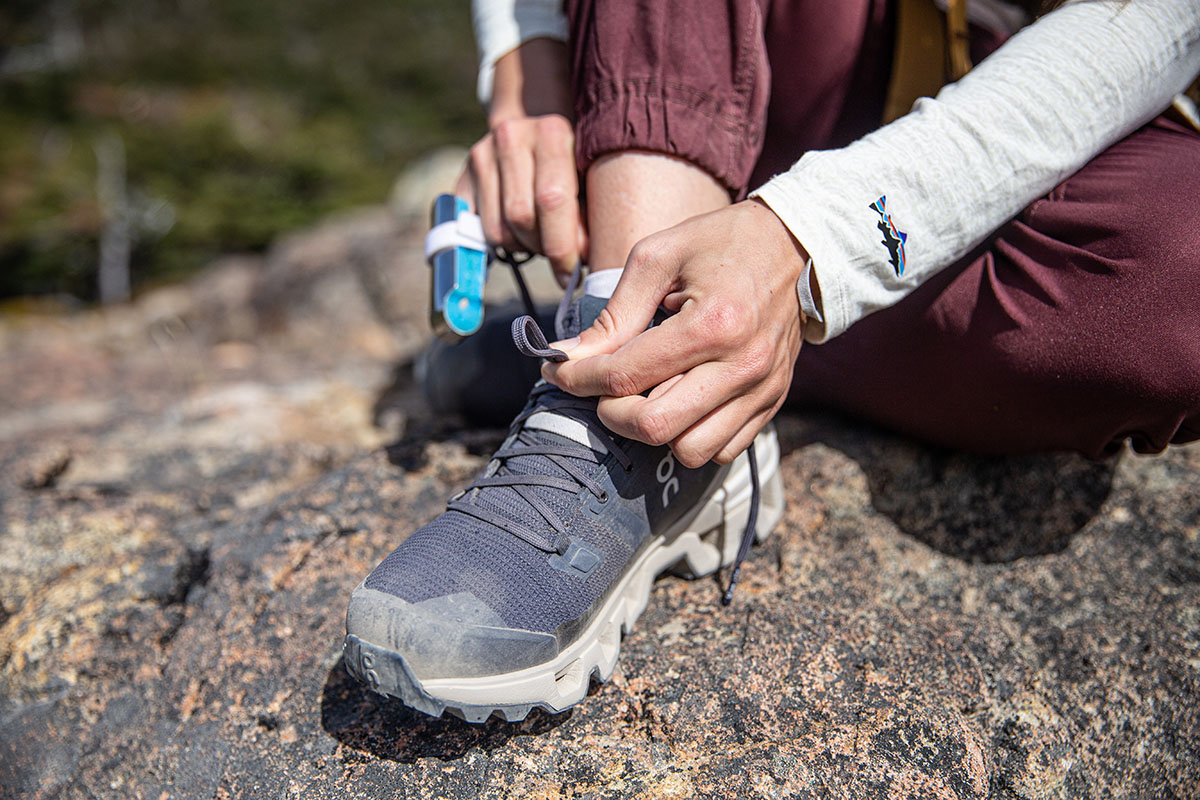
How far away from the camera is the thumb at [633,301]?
3.22 ft

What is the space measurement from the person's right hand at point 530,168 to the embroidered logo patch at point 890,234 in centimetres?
51

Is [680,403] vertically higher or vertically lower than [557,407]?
higher

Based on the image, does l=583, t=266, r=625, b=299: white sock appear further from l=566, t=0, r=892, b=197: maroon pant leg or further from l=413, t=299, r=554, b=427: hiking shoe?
l=413, t=299, r=554, b=427: hiking shoe

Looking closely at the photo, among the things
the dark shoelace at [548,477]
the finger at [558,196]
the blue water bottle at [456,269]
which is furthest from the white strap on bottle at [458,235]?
the dark shoelace at [548,477]

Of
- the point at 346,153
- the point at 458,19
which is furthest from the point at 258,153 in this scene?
the point at 458,19

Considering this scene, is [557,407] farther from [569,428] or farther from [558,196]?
[558,196]

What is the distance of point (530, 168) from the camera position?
4.28ft

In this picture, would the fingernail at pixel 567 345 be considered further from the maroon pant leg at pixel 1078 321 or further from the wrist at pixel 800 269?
the maroon pant leg at pixel 1078 321

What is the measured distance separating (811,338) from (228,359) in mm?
3592

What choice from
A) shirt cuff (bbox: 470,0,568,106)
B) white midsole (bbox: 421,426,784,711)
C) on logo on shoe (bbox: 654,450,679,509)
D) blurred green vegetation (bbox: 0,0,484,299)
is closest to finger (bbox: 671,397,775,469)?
on logo on shoe (bbox: 654,450,679,509)

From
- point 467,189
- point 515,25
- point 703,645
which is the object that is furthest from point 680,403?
point 515,25

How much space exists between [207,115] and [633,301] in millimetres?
20227

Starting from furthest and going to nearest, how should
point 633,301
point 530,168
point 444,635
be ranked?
point 530,168, point 633,301, point 444,635

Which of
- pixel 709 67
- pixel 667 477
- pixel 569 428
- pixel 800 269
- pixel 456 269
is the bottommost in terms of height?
pixel 667 477
